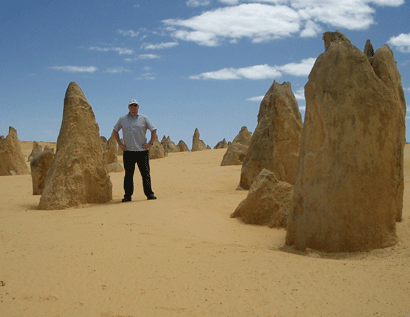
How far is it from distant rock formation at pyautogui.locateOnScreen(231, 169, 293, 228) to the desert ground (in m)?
0.84

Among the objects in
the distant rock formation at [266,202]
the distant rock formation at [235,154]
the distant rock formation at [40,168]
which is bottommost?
the distant rock formation at [266,202]

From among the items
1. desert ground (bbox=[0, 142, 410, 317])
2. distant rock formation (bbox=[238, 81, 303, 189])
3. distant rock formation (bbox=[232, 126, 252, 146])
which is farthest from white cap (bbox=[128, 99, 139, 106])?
distant rock formation (bbox=[232, 126, 252, 146])

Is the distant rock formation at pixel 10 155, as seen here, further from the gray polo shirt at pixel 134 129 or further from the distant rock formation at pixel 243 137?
the gray polo shirt at pixel 134 129

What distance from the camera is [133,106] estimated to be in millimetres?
6777

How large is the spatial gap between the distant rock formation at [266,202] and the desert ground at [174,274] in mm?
839

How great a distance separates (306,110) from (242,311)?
2.57m

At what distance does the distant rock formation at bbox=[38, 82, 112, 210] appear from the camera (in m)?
6.18

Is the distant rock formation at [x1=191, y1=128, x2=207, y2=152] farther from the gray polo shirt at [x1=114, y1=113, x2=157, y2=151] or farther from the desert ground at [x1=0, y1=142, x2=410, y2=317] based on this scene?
the desert ground at [x1=0, y1=142, x2=410, y2=317]

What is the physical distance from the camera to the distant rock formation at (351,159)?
380 cm

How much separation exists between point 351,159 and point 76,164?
4.51 metres

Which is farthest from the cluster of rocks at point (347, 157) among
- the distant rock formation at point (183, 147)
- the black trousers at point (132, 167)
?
the distant rock formation at point (183, 147)

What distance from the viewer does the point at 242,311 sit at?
2408mm

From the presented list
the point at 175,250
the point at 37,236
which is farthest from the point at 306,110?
the point at 37,236

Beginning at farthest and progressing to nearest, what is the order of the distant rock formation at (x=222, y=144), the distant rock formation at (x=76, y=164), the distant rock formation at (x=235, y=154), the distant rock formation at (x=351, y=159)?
the distant rock formation at (x=222, y=144) → the distant rock formation at (x=235, y=154) → the distant rock formation at (x=76, y=164) → the distant rock formation at (x=351, y=159)
